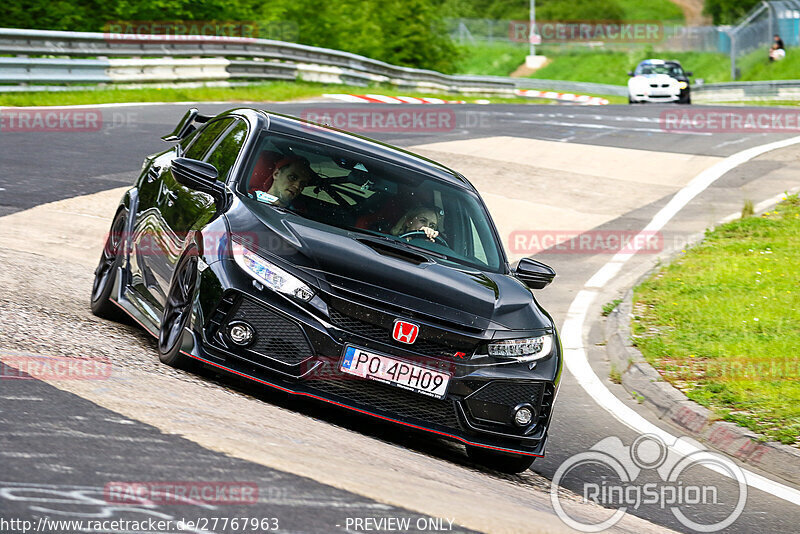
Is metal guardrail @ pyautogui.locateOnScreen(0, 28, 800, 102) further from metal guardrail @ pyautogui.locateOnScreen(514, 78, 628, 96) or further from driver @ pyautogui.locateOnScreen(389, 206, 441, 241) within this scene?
metal guardrail @ pyautogui.locateOnScreen(514, 78, 628, 96)

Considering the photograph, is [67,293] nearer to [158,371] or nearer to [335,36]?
[158,371]

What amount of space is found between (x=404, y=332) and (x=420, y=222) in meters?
1.35

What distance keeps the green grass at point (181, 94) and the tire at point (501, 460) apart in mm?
16268

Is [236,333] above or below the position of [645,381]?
above

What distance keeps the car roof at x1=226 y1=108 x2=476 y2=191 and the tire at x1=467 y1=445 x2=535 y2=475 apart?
1.99 m

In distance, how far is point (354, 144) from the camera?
23.4ft

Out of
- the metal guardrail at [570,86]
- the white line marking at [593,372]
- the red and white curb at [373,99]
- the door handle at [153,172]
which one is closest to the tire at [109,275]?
the door handle at [153,172]

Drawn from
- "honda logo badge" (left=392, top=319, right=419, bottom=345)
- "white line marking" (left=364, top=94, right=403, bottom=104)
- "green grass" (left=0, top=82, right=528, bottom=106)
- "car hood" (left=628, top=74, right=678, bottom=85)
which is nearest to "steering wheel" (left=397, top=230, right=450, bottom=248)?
"honda logo badge" (left=392, top=319, right=419, bottom=345)

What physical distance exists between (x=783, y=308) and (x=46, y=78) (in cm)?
1619

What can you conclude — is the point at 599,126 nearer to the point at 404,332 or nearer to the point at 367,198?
the point at 367,198

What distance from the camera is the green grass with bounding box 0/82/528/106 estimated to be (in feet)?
68.0

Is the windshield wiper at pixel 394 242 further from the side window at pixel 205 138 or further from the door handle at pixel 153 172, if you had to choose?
the door handle at pixel 153 172

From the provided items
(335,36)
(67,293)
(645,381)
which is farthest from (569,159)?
(335,36)

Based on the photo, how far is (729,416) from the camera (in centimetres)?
750
